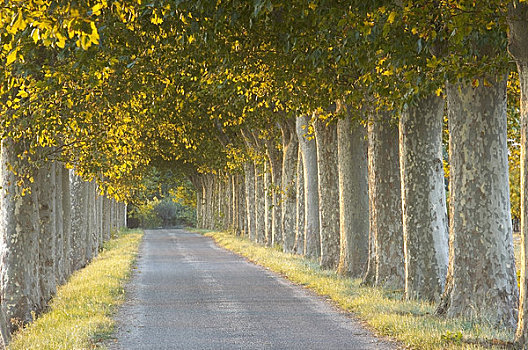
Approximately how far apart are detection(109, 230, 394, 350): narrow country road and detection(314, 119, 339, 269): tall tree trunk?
1910 millimetres

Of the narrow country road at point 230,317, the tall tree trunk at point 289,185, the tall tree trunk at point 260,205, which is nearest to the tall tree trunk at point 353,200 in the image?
the narrow country road at point 230,317

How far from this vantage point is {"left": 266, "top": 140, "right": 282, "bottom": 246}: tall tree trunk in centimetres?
3888

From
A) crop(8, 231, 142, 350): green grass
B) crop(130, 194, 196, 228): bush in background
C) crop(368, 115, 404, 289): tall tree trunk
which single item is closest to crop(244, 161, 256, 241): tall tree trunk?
crop(8, 231, 142, 350): green grass

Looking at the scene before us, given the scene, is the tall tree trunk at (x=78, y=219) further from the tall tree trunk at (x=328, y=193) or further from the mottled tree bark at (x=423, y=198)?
the mottled tree bark at (x=423, y=198)

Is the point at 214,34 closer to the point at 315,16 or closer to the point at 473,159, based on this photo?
the point at 315,16

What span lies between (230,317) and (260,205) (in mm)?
30281

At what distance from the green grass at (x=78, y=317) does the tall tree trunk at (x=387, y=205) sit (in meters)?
5.77

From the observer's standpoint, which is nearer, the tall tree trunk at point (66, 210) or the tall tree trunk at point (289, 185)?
the tall tree trunk at point (66, 210)

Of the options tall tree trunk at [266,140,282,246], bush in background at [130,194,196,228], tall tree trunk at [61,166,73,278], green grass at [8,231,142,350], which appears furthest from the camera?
bush in background at [130,194,196,228]

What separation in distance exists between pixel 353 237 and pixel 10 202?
28.5 ft

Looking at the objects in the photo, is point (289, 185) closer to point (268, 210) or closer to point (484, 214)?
point (268, 210)

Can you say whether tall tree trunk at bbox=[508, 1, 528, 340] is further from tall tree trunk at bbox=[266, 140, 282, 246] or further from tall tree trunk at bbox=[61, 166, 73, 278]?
tall tree trunk at bbox=[266, 140, 282, 246]

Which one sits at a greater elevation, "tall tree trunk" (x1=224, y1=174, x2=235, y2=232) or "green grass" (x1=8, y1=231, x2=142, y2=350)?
"tall tree trunk" (x1=224, y1=174, x2=235, y2=232)

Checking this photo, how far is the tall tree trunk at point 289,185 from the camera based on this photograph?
1332 inches
